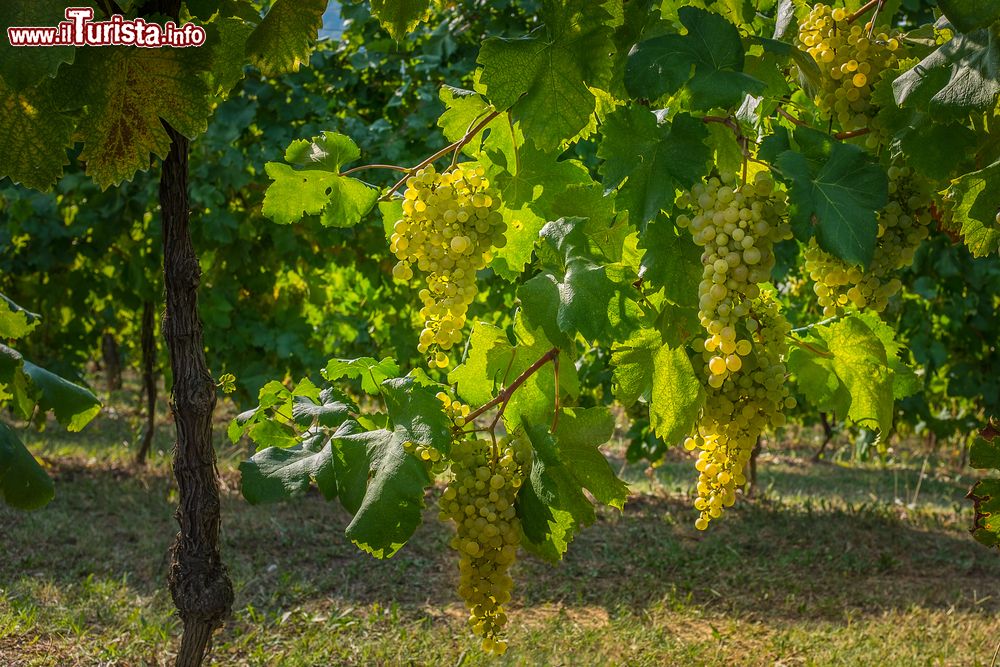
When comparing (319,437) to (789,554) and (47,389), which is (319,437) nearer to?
(47,389)

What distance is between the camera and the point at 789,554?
507 centimetres

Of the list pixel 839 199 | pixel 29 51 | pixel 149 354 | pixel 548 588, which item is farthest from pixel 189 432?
pixel 149 354

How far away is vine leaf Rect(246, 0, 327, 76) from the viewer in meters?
1.76

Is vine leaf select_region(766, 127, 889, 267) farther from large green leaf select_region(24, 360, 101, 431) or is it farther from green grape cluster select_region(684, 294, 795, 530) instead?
large green leaf select_region(24, 360, 101, 431)

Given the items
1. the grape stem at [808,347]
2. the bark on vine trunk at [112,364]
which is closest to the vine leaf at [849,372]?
the grape stem at [808,347]

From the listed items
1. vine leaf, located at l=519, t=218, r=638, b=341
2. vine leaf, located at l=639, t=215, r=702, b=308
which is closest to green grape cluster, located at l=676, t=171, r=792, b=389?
vine leaf, located at l=639, t=215, r=702, b=308

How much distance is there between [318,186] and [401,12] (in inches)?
14.4

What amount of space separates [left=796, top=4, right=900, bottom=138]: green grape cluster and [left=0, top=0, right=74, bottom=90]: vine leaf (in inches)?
43.4

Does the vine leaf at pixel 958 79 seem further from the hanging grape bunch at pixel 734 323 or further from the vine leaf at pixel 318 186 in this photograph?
the vine leaf at pixel 318 186

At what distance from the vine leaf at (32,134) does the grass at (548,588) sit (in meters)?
2.30

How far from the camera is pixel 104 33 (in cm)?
152

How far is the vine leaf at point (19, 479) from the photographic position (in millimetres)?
2459

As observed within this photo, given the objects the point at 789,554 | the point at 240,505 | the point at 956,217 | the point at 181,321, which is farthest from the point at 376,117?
the point at 956,217

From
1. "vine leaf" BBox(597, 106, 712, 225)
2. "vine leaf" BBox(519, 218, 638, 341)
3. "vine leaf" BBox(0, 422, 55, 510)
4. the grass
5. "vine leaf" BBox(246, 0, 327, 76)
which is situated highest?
"vine leaf" BBox(246, 0, 327, 76)
